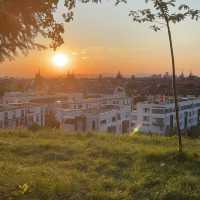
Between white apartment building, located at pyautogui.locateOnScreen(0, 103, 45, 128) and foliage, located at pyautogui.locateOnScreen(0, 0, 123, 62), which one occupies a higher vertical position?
foliage, located at pyautogui.locateOnScreen(0, 0, 123, 62)

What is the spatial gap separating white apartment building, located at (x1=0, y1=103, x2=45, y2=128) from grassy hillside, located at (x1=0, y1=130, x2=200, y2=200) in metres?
32.1

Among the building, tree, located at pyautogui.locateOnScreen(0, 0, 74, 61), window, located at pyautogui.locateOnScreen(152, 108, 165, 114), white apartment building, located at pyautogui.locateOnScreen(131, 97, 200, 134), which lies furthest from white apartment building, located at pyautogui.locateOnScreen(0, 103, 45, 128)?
tree, located at pyautogui.locateOnScreen(0, 0, 74, 61)

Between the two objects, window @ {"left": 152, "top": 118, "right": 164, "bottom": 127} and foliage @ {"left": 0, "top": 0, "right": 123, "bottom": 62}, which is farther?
window @ {"left": 152, "top": 118, "right": 164, "bottom": 127}

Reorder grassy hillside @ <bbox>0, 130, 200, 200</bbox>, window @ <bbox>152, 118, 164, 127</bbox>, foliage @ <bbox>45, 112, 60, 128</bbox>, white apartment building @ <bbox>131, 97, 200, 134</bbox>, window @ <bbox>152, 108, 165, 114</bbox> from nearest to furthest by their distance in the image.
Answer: grassy hillside @ <bbox>0, 130, 200, 200</bbox>
foliage @ <bbox>45, 112, 60, 128</bbox>
window @ <bbox>152, 108, 165, 114</bbox>
white apartment building @ <bbox>131, 97, 200, 134</bbox>
window @ <bbox>152, 118, 164, 127</bbox>

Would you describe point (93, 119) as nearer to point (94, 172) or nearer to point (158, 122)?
point (158, 122)

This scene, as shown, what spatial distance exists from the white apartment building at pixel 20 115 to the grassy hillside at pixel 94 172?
32063 mm

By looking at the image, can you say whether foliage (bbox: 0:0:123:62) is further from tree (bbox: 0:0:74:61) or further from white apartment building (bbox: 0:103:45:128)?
white apartment building (bbox: 0:103:45:128)

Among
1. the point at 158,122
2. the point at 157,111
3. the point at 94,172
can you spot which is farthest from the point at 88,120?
the point at 94,172

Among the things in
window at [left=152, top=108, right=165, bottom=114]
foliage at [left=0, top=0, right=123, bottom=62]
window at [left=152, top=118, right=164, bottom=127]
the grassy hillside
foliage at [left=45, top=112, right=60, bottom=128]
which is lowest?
window at [left=152, top=118, right=164, bottom=127]

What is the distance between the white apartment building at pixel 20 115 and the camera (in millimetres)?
40750

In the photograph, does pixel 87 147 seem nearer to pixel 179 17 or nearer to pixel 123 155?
pixel 123 155

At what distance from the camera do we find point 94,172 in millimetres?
6133

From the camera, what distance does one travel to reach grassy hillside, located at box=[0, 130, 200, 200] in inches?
197

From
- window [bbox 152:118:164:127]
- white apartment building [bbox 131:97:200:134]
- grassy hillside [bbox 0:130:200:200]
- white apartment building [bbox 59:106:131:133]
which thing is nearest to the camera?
grassy hillside [bbox 0:130:200:200]
